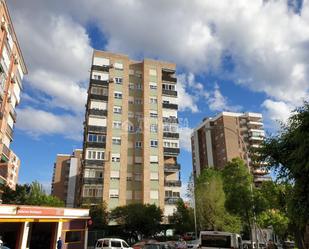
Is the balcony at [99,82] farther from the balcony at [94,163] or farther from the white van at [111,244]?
the white van at [111,244]

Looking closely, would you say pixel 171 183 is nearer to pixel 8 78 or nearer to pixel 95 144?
pixel 95 144

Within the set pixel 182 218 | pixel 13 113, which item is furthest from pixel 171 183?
pixel 13 113

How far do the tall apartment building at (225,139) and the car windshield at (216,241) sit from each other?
237 feet

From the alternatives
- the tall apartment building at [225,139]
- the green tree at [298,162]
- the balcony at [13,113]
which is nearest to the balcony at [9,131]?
the balcony at [13,113]

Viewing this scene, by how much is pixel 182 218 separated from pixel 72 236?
24.5 metres

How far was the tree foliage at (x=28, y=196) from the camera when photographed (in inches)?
2283

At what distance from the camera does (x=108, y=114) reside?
58.5 m

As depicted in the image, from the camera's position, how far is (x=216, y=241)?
81.1 feet

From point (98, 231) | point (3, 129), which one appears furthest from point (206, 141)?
point (3, 129)

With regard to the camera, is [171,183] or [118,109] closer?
[171,183]

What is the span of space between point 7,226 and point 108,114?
32.5 metres

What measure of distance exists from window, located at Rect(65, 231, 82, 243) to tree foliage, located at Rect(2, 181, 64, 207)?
91.8 feet

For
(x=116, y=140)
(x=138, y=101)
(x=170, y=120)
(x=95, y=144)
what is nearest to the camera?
(x=95, y=144)

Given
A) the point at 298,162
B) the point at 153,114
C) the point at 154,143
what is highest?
the point at 153,114
